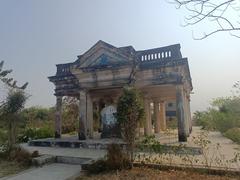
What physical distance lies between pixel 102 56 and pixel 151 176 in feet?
28.9

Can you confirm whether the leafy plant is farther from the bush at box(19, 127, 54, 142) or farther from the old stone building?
the bush at box(19, 127, 54, 142)

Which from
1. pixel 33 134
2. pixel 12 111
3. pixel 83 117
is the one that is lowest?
pixel 33 134

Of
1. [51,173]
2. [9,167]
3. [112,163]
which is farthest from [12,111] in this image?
[112,163]

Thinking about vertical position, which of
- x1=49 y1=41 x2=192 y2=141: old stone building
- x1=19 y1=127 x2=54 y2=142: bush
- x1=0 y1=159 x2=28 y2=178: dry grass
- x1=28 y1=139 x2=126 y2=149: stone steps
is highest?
x1=49 y1=41 x2=192 y2=141: old stone building

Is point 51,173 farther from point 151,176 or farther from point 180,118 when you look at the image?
point 180,118

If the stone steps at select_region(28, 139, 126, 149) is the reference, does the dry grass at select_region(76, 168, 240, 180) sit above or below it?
below

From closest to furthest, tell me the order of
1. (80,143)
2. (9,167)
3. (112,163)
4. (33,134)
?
(112,163), (9,167), (80,143), (33,134)

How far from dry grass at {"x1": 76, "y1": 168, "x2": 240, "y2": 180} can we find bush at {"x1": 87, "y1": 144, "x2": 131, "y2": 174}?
10.6 inches

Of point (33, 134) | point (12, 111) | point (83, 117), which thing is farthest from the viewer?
point (33, 134)

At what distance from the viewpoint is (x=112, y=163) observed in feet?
24.6

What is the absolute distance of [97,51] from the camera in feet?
46.6

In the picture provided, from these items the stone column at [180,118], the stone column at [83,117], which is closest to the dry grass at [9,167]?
the stone column at [83,117]

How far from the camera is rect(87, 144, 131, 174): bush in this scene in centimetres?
746

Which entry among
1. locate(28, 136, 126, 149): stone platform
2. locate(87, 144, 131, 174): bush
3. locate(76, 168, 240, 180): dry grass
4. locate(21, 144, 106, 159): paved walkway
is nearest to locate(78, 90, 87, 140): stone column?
locate(28, 136, 126, 149): stone platform
